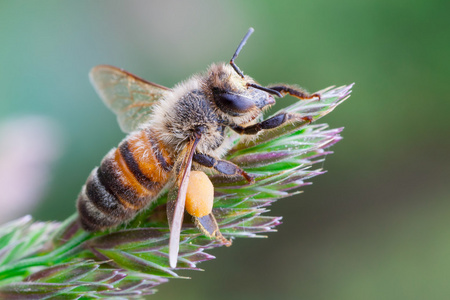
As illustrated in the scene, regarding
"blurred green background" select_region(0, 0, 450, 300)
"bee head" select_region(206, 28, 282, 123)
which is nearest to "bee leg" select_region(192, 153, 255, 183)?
"bee head" select_region(206, 28, 282, 123)

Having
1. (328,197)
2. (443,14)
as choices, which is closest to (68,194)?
(328,197)

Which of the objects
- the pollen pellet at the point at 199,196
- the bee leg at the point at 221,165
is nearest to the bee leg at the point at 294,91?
the bee leg at the point at 221,165

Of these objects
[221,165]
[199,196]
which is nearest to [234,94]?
[221,165]

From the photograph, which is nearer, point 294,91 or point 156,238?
point 156,238

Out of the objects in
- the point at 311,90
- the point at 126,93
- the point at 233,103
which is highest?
the point at 311,90

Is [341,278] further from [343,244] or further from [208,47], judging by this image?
[208,47]

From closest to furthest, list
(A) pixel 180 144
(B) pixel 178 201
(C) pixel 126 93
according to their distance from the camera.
→ (B) pixel 178 201 → (A) pixel 180 144 → (C) pixel 126 93

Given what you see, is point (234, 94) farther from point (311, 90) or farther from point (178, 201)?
point (311, 90)
